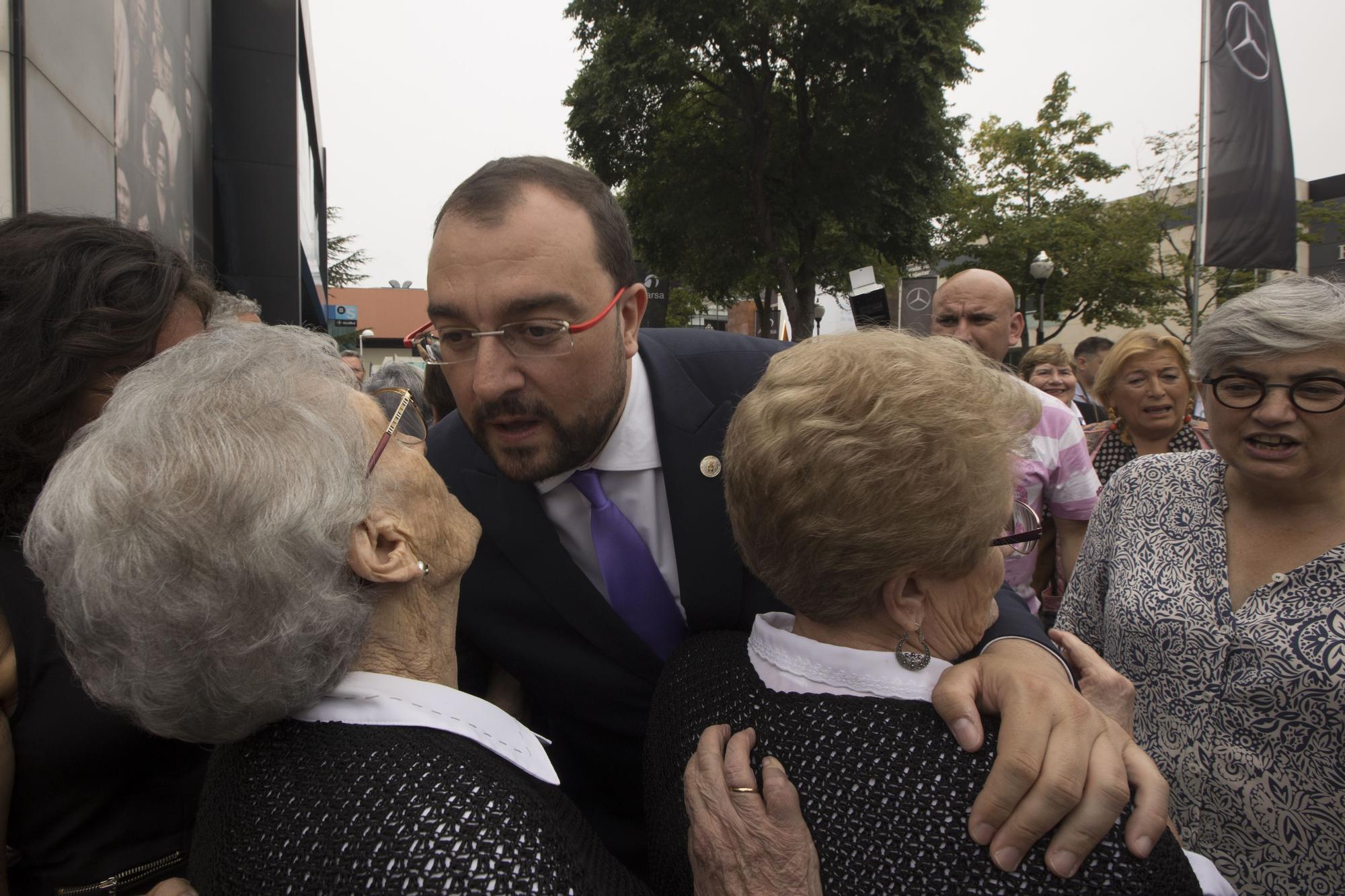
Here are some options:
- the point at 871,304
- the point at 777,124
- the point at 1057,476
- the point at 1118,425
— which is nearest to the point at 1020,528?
the point at 1057,476

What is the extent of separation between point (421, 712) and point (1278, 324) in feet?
7.75

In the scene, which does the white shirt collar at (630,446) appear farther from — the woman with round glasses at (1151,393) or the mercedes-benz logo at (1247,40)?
the mercedes-benz logo at (1247,40)

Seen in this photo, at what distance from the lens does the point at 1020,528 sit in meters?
1.53

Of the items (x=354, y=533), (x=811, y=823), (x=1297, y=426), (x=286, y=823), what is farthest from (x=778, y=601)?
(x=1297, y=426)

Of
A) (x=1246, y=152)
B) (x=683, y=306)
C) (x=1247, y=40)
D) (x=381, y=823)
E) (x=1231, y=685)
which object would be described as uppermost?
(x=1247, y=40)

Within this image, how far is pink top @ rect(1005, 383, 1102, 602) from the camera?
3.73 meters

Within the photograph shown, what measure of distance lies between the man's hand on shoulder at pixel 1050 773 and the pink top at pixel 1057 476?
2630 millimetres

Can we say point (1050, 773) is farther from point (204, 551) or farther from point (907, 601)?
point (204, 551)

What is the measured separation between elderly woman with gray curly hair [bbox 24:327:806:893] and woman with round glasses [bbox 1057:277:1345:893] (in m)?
1.64

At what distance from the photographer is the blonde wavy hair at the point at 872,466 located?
1.28m

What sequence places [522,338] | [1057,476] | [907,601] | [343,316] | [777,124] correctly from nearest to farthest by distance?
[907,601], [522,338], [1057,476], [777,124], [343,316]

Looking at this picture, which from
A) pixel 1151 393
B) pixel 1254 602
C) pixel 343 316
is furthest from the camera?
pixel 343 316

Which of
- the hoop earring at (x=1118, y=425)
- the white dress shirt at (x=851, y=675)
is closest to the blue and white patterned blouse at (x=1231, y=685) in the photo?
the white dress shirt at (x=851, y=675)

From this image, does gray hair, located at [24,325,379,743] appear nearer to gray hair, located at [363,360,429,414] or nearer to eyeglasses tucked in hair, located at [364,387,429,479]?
eyeglasses tucked in hair, located at [364,387,429,479]
